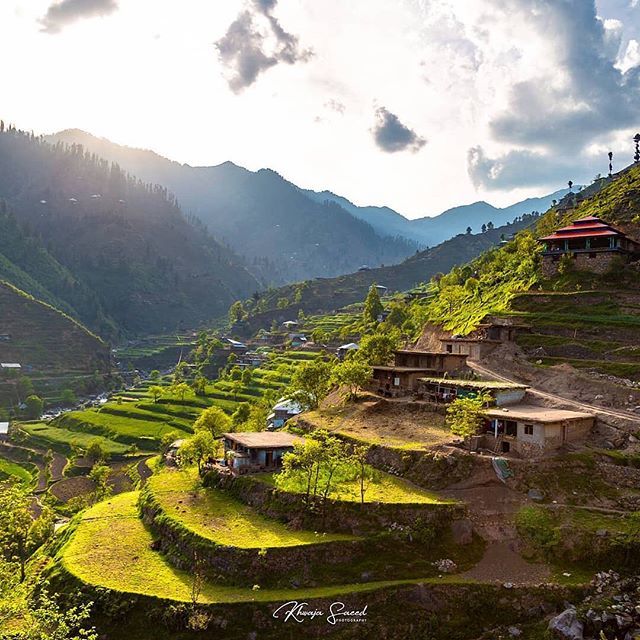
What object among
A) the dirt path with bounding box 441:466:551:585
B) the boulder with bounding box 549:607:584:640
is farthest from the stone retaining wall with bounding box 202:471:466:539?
the boulder with bounding box 549:607:584:640

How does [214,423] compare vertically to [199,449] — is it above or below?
below

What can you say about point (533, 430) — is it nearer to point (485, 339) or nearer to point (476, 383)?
point (476, 383)

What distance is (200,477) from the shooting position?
45.9 m

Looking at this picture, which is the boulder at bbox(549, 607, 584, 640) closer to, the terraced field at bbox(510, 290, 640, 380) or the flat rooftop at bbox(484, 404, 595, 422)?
the flat rooftop at bbox(484, 404, 595, 422)

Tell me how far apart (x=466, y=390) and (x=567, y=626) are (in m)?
21.2

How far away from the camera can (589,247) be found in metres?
61.8

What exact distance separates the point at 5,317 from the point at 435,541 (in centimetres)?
13479

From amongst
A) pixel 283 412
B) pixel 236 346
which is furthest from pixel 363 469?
pixel 236 346

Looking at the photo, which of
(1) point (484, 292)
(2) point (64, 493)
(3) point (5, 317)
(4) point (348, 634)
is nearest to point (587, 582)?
(4) point (348, 634)

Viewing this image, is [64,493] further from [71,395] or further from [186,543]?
[71,395]

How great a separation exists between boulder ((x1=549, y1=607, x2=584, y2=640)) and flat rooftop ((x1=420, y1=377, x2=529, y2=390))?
19176 mm

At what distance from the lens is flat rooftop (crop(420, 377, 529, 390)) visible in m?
45.2

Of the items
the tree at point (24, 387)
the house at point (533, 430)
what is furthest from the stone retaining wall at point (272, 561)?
the tree at point (24, 387)

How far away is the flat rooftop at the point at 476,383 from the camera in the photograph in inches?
1779
